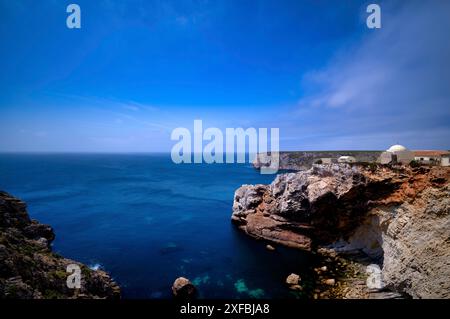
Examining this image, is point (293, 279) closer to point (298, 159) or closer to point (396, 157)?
point (396, 157)

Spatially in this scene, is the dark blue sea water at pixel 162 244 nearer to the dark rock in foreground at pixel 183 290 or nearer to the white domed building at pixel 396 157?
the dark rock in foreground at pixel 183 290

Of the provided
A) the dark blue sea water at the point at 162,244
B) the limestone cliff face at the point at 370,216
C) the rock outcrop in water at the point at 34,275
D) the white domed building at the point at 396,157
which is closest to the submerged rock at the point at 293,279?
the dark blue sea water at the point at 162,244

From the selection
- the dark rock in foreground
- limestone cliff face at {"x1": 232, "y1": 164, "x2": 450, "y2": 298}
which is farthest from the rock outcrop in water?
limestone cliff face at {"x1": 232, "y1": 164, "x2": 450, "y2": 298}

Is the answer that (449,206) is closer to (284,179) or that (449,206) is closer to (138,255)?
(284,179)

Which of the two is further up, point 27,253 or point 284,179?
point 284,179

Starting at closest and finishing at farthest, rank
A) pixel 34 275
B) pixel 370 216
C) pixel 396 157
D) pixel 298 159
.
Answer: pixel 34 275
pixel 370 216
pixel 396 157
pixel 298 159

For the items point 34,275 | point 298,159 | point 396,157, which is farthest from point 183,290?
point 298,159

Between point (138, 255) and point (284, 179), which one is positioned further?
point (284, 179)
